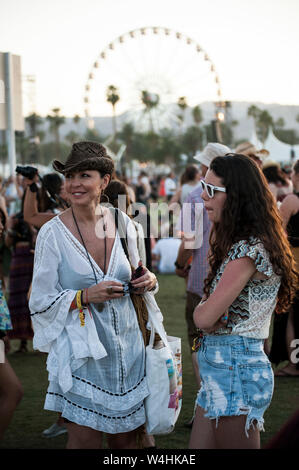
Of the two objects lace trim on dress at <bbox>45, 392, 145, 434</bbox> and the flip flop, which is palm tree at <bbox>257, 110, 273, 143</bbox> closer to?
the flip flop

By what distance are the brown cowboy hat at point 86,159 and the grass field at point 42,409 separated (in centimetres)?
230

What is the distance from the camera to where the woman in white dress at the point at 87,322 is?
3273 millimetres

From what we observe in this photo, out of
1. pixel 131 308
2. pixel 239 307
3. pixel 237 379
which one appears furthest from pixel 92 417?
pixel 239 307

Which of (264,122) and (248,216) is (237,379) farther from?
(264,122)

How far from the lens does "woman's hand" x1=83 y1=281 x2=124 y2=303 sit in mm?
3256

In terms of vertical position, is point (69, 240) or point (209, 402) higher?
point (69, 240)

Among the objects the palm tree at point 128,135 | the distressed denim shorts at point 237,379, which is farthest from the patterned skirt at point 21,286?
the palm tree at point 128,135

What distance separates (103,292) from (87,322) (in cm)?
19

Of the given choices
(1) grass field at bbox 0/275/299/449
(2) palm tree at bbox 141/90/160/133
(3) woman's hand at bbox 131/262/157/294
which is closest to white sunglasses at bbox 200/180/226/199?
(3) woman's hand at bbox 131/262/157/294

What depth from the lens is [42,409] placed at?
19.6ft

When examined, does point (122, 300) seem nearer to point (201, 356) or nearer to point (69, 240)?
point (69, 240)

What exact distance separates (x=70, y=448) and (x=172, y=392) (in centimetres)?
56

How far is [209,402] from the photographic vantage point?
2938 mm
